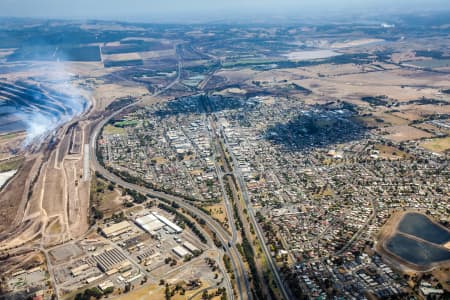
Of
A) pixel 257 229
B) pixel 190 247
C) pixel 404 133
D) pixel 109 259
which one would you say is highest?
pixel 404 133

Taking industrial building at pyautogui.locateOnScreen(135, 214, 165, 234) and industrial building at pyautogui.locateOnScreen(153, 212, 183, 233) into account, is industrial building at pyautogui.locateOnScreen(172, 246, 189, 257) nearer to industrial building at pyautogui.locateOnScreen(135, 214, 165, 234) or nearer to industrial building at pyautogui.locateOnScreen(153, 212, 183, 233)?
industrial building at pyautogui.locateOnScreen(153, 212, 183, 233)

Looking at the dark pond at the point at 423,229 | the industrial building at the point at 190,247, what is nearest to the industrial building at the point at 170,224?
the industrial building at the point at 190,247

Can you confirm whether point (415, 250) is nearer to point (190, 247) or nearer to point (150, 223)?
point (190, 247)

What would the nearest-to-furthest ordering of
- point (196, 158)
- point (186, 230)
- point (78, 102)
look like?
point (186, 230)
point (196, 158)
point (78, 102)

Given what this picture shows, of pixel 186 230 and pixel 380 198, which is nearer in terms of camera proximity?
pixel 186 230

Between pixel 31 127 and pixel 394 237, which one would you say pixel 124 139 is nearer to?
pixel 31 127

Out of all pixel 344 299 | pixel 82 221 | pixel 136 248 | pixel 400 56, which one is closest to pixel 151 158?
pixel 82 221

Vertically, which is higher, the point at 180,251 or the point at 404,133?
the point at 404,133

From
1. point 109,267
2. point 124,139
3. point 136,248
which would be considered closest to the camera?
point 109,267

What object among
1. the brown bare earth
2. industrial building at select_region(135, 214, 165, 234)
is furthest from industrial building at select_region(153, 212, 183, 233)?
the brown bare earth

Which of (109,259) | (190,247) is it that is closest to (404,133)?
(190,247)
